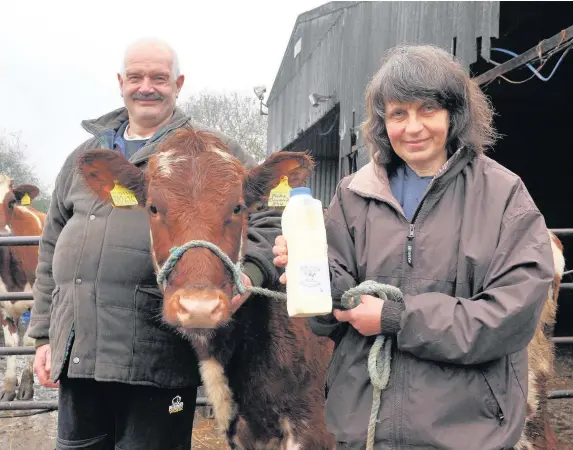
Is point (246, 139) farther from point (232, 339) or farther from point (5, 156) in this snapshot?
point (232, 339)

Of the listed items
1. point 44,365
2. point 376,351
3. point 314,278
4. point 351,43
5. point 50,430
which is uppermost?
point 351,43

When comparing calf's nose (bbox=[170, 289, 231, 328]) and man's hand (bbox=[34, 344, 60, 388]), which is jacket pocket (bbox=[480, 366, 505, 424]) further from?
man's hand (bbox=[34, 344, 60, 388])

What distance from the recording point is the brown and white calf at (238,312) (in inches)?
95.9

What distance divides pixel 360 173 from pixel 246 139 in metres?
34.8

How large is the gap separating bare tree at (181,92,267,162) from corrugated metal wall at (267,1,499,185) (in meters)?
16.5

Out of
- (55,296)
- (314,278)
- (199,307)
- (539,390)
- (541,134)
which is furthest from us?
(541,134)

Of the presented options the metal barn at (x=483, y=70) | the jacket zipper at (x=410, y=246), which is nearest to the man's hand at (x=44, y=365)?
the jacket zipper at (x=410, y=246)

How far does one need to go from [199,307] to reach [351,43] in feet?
33.3

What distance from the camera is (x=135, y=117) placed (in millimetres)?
2762

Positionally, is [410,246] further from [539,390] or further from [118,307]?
[539,390]

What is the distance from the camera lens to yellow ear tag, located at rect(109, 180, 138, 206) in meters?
2.54

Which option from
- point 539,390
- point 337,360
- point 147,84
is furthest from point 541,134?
point 337,360

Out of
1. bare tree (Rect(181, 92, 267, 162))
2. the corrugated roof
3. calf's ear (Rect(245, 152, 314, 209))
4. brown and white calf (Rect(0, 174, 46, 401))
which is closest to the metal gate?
brown and white calf (Rect(0, 174, 46, 401))

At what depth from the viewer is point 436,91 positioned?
1.78 m
